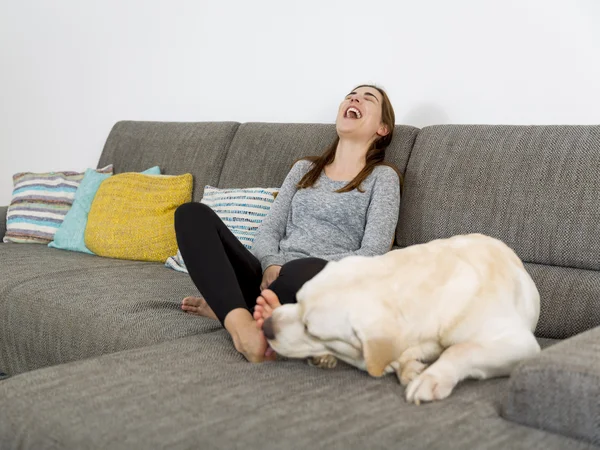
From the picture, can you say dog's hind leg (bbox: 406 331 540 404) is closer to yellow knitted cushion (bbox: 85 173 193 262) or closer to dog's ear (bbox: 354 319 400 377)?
dog's ear (bbox: 354 319 400 377)

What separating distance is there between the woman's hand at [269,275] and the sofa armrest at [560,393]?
1.00 metres

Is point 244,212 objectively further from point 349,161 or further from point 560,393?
point 560,393

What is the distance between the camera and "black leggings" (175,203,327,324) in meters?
1.89

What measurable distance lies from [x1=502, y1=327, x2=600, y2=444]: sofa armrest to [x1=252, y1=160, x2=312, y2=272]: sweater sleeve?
3.58 feet

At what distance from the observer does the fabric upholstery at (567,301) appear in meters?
1.97

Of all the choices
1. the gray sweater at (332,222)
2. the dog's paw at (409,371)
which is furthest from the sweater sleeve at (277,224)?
the dog's paw at (409,371)

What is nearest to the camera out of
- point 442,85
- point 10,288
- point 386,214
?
point 386,214

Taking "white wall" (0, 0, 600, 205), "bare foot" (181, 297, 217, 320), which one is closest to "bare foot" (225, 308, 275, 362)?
"bare foot" (181, 297, 217, 320)

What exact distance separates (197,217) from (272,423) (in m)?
0.90

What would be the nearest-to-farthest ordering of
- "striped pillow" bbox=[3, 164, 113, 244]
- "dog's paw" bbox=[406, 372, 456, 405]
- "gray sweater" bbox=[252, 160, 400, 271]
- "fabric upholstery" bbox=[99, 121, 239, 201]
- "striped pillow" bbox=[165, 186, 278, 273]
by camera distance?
"dog's paw" bbox=[406, 372, 456, 405] < "gray sweater" bbox=[252, 160, 400, 271] < "striped pillow" bbox=[165, 186, 278, 273] < "fabric upholstery" bbox=[99, 121, 239, 201] < "striped pillow" bbox=[3, 164, 113, 244]

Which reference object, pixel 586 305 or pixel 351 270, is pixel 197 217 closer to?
pixel 351 270

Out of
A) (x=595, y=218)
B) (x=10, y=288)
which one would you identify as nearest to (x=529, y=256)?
(x=595, y=218)

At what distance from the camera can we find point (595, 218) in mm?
2020

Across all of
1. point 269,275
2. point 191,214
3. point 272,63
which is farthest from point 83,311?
point 272,63
